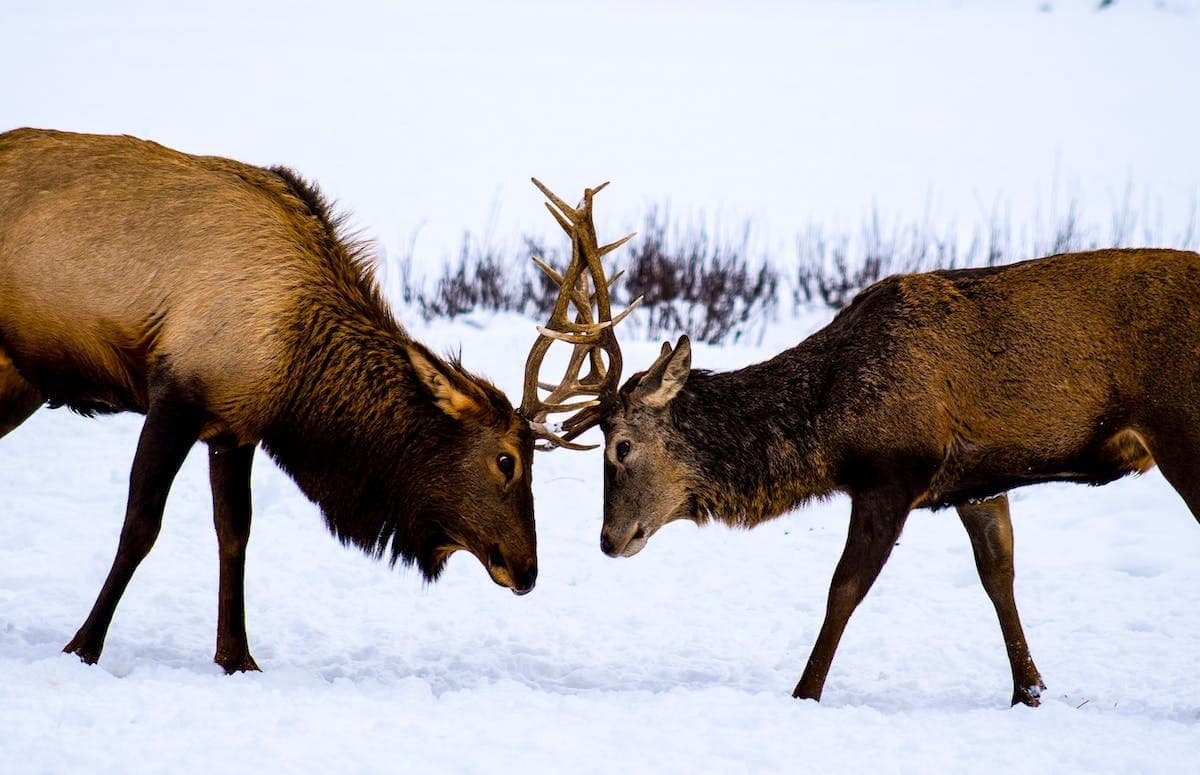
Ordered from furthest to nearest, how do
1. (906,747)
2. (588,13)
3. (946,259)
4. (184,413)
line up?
(588,13) < (946,259) < (184,413) < (906,747)

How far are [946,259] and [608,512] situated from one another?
455 inches

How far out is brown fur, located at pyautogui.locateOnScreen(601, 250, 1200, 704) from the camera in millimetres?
5332

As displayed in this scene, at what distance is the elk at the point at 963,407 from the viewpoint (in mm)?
5336

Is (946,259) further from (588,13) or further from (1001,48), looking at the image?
(588,13)

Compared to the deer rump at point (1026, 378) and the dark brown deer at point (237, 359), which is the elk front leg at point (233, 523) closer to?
the dark brown deer at point (237, 359)

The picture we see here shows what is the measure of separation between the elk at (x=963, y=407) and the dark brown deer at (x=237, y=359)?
955 millimetres

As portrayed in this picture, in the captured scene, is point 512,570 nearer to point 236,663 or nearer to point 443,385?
point 443,385

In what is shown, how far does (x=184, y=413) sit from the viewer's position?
5.08 metres

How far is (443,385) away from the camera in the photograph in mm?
5445

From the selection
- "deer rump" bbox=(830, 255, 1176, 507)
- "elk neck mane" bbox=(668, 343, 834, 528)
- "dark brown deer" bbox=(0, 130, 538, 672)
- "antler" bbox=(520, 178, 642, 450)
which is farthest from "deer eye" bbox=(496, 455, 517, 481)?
"deer rump" bbox=(830, 255, 1176, 507)

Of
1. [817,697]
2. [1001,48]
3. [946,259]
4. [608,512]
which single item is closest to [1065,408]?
[817,697]

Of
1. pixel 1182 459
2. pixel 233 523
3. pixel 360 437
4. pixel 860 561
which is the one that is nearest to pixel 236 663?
pixel 233 523

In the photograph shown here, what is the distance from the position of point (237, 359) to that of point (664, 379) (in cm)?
184

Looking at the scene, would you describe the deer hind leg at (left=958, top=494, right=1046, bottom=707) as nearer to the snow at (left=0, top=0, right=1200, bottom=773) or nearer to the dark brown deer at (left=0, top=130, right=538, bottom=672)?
the snow at (left=0, top=0, right=1200, bottom=773)
